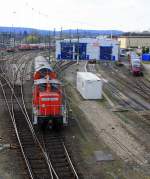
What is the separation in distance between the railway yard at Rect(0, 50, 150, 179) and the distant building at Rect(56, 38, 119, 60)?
43.2 meters

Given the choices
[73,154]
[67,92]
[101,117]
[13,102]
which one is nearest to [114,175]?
[73,154]

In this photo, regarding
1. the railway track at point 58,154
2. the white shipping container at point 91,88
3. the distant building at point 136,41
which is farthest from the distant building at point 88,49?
the railway track at point 58,154

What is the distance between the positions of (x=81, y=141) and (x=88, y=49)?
56690mm

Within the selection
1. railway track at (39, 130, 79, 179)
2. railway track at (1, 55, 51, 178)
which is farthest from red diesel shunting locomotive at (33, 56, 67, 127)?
railway track at (1, 55, 51, 178)

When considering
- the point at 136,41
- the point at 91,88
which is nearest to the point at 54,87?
the point at 91,88

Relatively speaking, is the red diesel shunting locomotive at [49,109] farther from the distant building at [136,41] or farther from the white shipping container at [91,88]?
the distant building at [136,41]

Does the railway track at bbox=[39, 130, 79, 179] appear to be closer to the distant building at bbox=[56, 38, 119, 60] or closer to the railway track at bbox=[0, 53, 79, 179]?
the railway track at bbox=[0, 53, 79, 179]

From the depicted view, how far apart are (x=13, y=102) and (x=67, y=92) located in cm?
678

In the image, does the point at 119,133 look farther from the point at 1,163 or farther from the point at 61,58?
the point at 61,58

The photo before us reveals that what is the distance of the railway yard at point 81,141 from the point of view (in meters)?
16.2

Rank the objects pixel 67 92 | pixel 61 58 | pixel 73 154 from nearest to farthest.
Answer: pixel 73 154, pixel 67 92, pixel 61 58

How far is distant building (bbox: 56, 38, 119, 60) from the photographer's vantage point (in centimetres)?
7569

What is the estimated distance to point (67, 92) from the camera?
116 feet

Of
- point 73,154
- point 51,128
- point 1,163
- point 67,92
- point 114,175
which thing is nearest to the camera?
point 114,175
